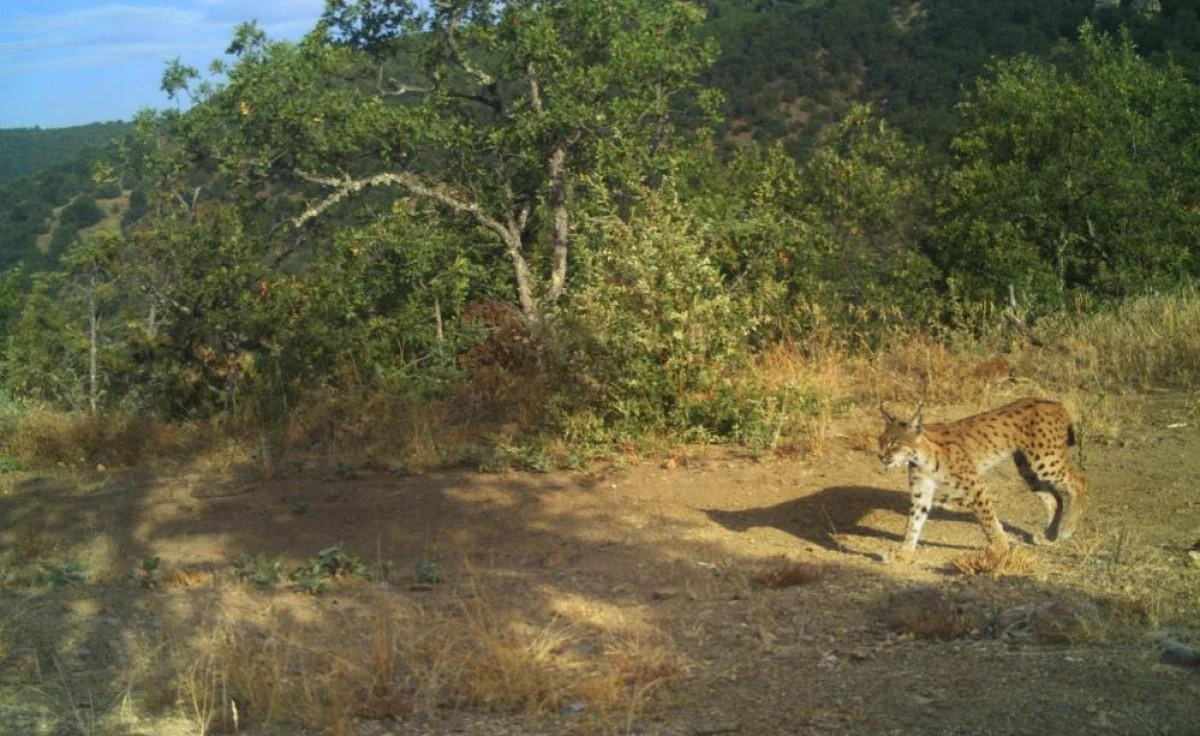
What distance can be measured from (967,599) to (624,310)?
476 cm

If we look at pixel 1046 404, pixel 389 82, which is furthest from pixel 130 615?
pixel 389 82

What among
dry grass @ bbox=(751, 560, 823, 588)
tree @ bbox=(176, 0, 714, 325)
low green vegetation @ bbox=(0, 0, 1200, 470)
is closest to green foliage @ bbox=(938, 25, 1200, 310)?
low green vegetation @ bbox=(0, 0, 1200, 470)

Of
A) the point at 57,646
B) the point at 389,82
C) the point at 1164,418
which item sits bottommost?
the point at 57,646

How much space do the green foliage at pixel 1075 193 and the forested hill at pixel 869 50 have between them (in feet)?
54.6

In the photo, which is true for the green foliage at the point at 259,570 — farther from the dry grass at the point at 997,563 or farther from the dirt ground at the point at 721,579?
the dry grass at the point at 997,563

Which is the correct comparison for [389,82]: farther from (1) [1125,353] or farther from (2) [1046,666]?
(2) [1046,666]

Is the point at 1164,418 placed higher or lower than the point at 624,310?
lower

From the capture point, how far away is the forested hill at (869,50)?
3699 centimetres

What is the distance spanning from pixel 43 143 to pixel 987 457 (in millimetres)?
59854

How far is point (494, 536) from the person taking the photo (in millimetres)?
8812

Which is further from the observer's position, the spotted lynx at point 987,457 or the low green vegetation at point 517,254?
the low green vegetation at point 517,254

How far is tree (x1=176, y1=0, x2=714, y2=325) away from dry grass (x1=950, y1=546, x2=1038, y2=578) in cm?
586

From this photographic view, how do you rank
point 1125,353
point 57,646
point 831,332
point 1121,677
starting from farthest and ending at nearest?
point 831,332
point 1125,353
point 57,646
point 1121,677

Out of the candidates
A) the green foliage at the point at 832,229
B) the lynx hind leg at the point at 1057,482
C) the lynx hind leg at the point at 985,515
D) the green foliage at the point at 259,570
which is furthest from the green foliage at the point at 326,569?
the green foliage at the point at 832,229
